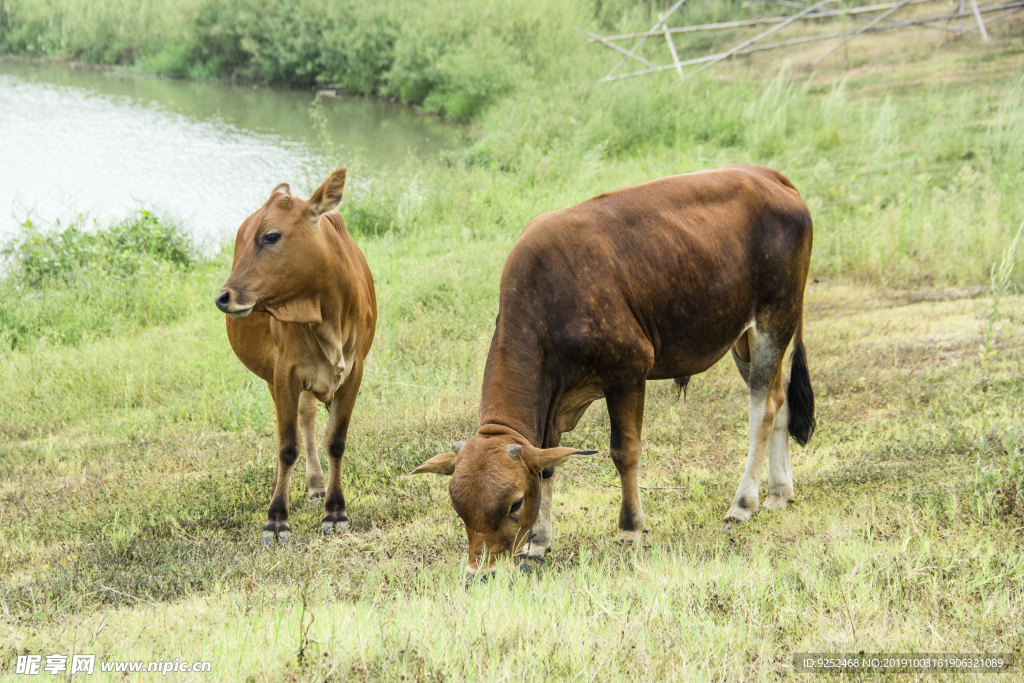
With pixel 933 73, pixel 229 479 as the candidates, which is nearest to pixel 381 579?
pixel 229 479

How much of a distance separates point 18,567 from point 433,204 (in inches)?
437

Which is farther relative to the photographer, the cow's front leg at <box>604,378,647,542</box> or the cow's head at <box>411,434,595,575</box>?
the cow's front leg at <box>604,378,647,542</box>

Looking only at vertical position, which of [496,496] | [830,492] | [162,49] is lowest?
[162,49]

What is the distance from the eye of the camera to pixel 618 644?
336 cm

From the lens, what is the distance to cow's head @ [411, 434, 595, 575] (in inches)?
148

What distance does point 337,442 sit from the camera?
567 cm

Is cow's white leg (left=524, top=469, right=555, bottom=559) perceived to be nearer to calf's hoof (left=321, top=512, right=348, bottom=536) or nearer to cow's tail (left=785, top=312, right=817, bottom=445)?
calf's hoof (left=321, top=512, right=348, bottom=536)

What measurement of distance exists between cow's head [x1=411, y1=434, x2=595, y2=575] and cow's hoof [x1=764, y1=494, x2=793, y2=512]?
84.5 inches

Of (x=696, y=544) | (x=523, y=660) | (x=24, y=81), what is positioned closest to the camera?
(x=523, y=660)

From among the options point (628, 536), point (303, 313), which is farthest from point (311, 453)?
point (628, 536)

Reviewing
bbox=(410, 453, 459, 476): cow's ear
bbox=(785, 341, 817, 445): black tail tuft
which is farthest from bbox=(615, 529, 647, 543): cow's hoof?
bbox=(785, 341, 817, 445): black tail tuft

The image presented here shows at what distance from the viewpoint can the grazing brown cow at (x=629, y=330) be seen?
3973mm

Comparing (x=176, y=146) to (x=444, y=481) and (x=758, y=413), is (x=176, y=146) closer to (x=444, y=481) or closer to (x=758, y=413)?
(x=444, y=481)

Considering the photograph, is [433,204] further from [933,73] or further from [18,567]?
[933,73]
